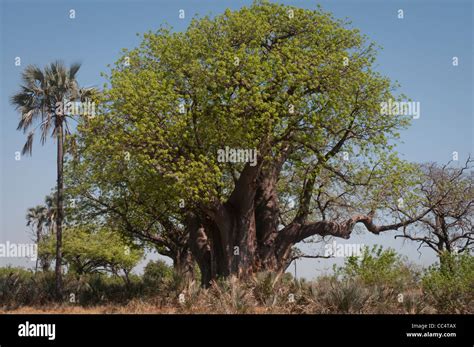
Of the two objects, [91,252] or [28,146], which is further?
[91,252]

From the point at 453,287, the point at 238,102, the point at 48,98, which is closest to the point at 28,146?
the point at 48,98

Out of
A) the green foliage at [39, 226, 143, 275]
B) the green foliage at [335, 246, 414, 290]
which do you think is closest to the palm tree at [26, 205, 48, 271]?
the green foliage at [39, 226, 143, 275]

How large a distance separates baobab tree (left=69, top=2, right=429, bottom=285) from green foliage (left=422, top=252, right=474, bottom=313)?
3.47 meters

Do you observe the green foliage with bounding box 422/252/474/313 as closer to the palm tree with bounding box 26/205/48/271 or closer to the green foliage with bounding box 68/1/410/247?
the green foliage with bounding box 68/1/410/247

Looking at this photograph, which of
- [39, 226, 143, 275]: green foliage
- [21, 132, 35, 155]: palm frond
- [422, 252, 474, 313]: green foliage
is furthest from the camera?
[39, 226, 143, 275]: green foliage

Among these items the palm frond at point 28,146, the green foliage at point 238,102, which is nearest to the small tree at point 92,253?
the palm frond at point 28,146

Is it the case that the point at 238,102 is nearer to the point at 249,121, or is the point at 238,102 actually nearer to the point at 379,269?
the point at 249,121

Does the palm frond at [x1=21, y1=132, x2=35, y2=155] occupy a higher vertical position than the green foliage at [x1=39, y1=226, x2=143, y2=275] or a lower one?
higher

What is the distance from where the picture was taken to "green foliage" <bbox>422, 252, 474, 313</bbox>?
21500 mm

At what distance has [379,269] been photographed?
86.7 ft

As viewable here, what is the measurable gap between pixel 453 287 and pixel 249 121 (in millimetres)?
10369

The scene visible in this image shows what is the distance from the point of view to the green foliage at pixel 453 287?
21500 mm

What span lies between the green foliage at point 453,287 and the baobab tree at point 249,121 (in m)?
3.47
